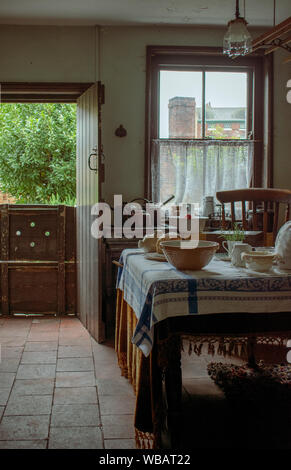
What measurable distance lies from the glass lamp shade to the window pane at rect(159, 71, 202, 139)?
1961 millimetres

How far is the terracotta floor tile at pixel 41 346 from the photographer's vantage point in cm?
381

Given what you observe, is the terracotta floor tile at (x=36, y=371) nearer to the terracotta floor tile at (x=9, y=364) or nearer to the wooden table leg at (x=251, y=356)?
the terracotta floor tile at (x=9, y=364)

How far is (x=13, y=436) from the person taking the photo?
7.63 feet

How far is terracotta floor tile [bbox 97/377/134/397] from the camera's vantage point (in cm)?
289

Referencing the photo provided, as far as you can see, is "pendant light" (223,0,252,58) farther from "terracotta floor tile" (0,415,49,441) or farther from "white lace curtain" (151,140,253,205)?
"terracotta floor tile" (0,415,49,441)

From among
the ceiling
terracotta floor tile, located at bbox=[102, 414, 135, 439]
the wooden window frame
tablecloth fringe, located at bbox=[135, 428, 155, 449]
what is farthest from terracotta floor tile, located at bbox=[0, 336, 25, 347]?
the ceiling

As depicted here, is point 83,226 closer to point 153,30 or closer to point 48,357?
point 48,357

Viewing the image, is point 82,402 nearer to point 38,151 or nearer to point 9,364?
point 9,364

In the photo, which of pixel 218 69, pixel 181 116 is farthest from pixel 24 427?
pixel 218 69

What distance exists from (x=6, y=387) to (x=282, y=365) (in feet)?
5.93

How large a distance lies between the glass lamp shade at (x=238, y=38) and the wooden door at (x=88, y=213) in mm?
1479

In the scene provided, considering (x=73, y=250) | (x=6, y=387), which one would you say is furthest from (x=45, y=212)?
(x=6, y=387)

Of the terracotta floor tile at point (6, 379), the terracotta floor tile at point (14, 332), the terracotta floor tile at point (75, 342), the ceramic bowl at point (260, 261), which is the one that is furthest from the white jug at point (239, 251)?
the terracotta floor tile at point (14, 332)

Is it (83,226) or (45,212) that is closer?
(83,226)
